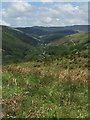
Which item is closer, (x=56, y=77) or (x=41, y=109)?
(x=41, y=109)

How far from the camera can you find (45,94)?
1930 cm

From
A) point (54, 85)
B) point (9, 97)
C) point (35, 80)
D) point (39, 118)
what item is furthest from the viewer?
point (35, 80)

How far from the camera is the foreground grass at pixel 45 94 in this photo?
621 inches

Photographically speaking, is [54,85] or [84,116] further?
[54,85]

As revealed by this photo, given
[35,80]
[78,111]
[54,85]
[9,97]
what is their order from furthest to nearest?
1. [35,80]
2. [54,85]
3. [9,97]
4. [78,111]

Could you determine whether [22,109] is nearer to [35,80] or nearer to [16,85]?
[16,85]

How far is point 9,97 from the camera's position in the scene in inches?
726

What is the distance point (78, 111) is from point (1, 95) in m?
4.91

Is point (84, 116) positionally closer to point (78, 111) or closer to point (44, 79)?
point (78, 111)

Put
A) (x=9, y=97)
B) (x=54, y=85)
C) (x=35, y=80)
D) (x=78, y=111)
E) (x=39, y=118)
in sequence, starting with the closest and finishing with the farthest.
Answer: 1. (x=39, y=118)
2. (x=78, y=111)
3. (x=9, y=97)
4. (x=54, y=85)
5. (x=35, y=80)

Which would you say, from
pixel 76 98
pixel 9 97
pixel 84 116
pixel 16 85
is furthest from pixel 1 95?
pixel 84 116

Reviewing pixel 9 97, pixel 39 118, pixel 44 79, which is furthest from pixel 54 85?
pixel 39 118

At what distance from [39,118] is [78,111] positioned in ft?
7.59

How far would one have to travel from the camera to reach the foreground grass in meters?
15.8
